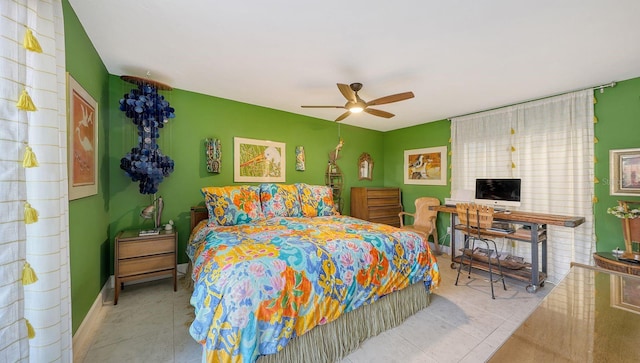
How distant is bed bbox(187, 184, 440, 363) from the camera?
136 cm

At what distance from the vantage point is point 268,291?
4.71 feet

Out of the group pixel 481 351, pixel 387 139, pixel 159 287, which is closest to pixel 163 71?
pixel 159 287

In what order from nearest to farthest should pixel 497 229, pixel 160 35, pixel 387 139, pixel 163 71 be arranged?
pixel 160 35 < pixel 163 71 < pixel 497 229 < pixel 387 139

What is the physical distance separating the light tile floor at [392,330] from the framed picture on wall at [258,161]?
1.70 m

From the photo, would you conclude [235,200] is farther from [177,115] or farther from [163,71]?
[163,71]

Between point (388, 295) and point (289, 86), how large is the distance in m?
2.55

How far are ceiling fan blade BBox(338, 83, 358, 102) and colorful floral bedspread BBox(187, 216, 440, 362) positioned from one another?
140cm

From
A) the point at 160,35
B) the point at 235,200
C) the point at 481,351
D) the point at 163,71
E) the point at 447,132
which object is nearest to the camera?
the point at 481,351

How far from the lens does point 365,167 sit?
202 inches

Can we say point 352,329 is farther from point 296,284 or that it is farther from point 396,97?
point 396,97

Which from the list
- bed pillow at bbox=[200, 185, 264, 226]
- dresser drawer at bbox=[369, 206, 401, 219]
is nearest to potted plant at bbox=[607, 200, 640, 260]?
dresser drawer at bbox=[369, 206, 401, 219]

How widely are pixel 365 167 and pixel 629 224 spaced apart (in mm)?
3554

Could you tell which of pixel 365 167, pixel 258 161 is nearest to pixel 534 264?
pixel 365 167

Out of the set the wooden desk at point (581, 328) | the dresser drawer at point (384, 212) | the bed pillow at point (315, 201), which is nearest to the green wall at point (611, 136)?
the wooden desk at point (581, 328)
